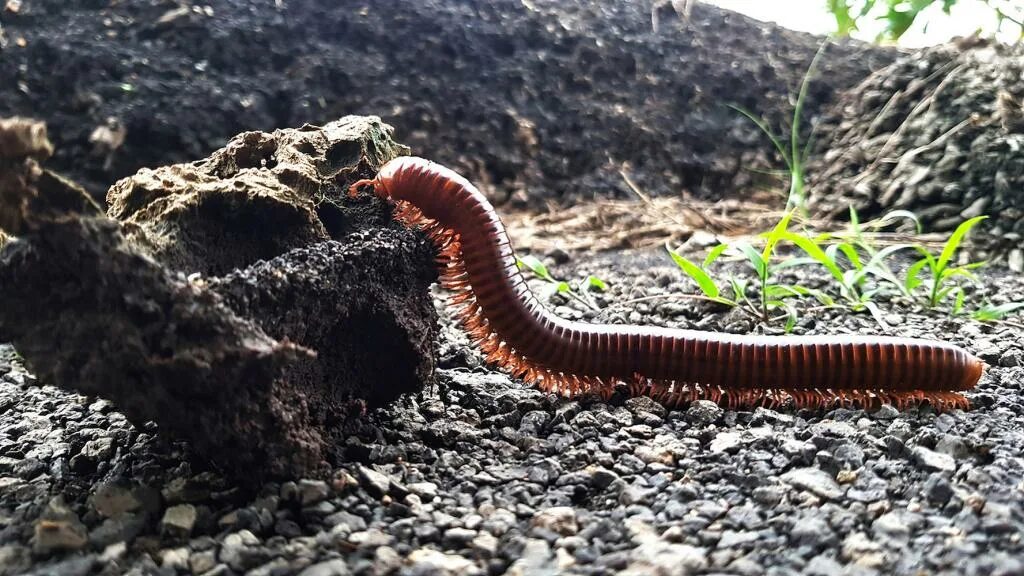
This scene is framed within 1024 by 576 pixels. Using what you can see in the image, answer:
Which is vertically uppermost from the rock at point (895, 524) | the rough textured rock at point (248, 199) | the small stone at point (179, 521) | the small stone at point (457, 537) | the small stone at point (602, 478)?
the rough textured rock at point (248, 199)

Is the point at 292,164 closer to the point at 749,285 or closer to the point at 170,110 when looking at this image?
the point at 749,285

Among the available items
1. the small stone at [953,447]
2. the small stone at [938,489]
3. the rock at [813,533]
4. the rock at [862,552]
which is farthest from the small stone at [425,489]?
the small stone at [953,447]

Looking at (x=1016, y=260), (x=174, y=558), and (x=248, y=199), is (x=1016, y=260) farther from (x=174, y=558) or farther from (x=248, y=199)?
(x=174, y=558)

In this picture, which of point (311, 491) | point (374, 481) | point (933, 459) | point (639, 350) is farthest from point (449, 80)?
point (933, 459)

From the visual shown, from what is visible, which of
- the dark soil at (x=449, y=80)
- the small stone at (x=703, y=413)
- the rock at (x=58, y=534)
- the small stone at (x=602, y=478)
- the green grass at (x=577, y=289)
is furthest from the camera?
the dark soil at (x=449, y=80)

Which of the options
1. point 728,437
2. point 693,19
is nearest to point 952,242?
point 728,437

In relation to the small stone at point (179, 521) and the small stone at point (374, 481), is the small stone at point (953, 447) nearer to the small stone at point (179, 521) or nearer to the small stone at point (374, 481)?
the small stone at point (374, 481)
